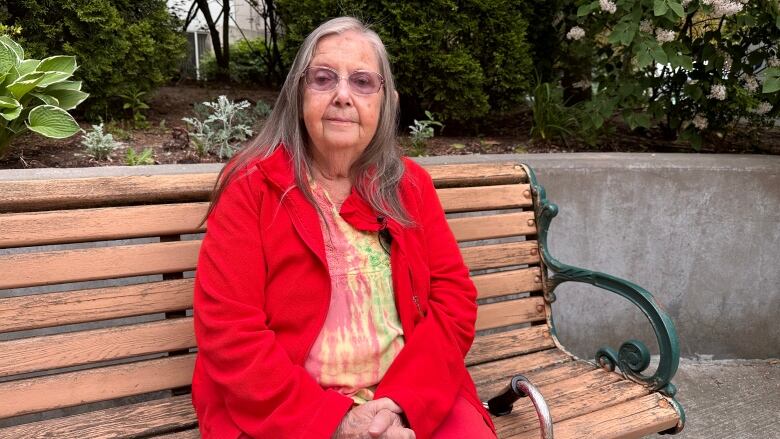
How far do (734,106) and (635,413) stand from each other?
2.50 m

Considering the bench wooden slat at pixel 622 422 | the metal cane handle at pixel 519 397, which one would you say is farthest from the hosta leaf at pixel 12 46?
the bench wooden slat at pixel 622 422

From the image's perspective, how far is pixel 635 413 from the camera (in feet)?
7.27

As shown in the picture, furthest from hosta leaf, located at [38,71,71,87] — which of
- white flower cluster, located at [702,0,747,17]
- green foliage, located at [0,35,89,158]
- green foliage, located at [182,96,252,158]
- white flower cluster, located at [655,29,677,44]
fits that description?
white flower cluster, located at [702,0,747,17]

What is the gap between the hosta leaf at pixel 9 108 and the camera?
274 centimetres

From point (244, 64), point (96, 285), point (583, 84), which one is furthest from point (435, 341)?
point (244, 64)

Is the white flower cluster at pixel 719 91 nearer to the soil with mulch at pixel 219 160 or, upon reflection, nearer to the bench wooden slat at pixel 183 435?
the soil with mulch at pixel 219 160

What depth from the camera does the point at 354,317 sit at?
191 cm

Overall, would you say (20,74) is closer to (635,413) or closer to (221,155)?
(221,155)

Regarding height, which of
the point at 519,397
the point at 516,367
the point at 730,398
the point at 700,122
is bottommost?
the point at 730,398

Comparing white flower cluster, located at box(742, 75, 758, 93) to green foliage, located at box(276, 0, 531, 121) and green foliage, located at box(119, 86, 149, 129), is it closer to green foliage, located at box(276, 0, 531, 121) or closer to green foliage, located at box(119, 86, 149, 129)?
green foliage, located at box(276, 0, 531, 121)

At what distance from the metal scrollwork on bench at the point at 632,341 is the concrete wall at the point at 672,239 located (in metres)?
0.68

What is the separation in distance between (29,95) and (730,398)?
3831 millimetres

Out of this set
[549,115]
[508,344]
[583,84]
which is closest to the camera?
[508,344]

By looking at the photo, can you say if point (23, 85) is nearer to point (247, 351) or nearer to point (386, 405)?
point (247, 351)
